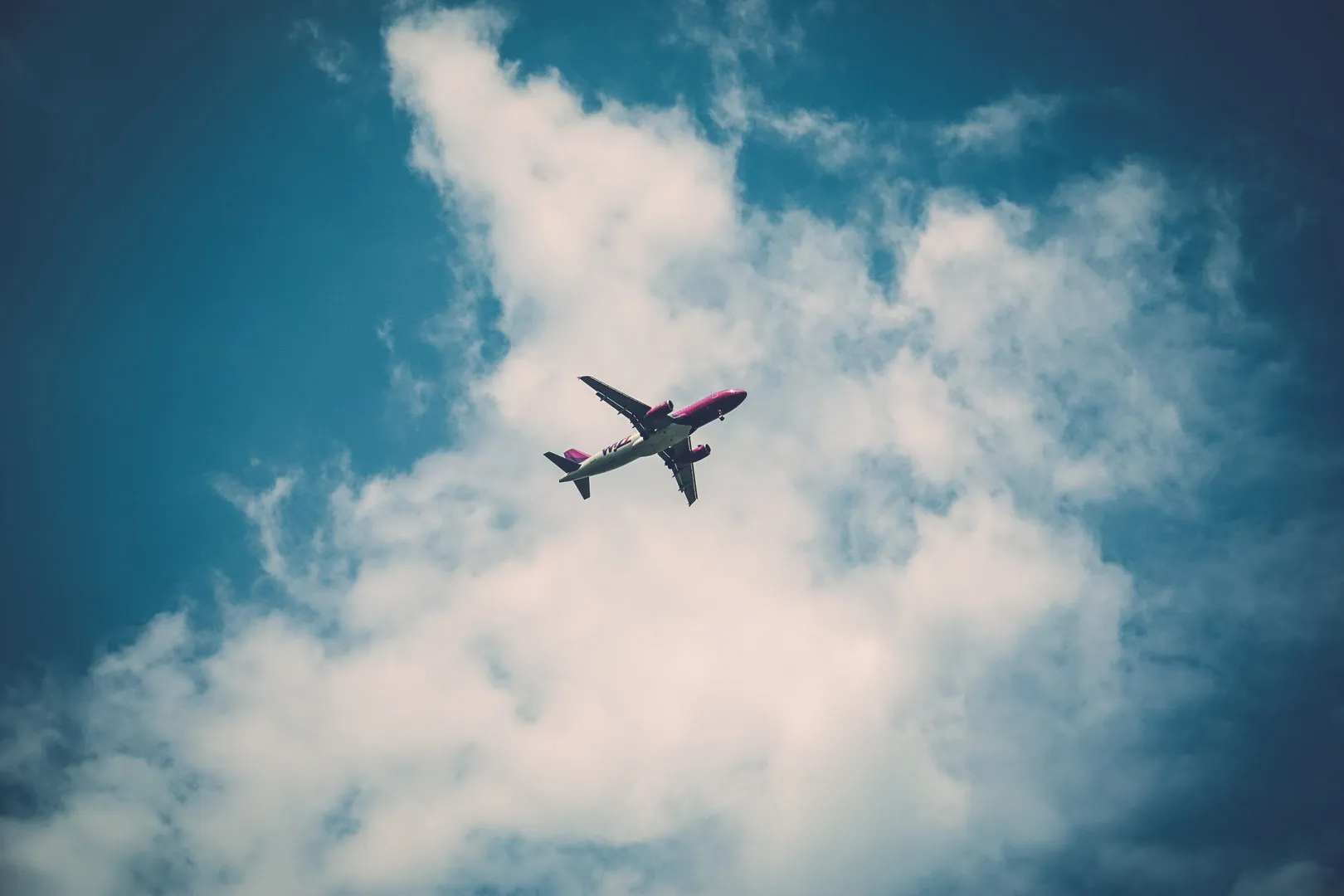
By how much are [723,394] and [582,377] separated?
15.7 metres

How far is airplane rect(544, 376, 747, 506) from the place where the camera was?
9231 centimetres

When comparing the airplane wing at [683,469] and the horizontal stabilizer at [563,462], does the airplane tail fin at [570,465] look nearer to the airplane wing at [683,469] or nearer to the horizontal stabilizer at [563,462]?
the horizontal stabilizer at [563,462]

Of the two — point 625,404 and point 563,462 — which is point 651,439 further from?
point 563,462

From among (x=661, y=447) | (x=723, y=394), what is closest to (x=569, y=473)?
(x=661, y=447)

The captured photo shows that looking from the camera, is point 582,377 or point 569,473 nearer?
point 582,377

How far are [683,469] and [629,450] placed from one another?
11427 millimetres

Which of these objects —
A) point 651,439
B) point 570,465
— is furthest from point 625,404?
point 570,465

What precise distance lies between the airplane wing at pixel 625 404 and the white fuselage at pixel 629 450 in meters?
1.46

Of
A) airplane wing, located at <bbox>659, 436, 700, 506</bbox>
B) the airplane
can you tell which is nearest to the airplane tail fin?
the airplane

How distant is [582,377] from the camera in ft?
305

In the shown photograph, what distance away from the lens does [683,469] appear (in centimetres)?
10669

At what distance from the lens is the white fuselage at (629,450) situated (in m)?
94.5

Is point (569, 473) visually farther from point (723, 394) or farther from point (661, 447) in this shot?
point (723, 394)

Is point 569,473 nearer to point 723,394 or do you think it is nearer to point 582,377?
point 582,377
